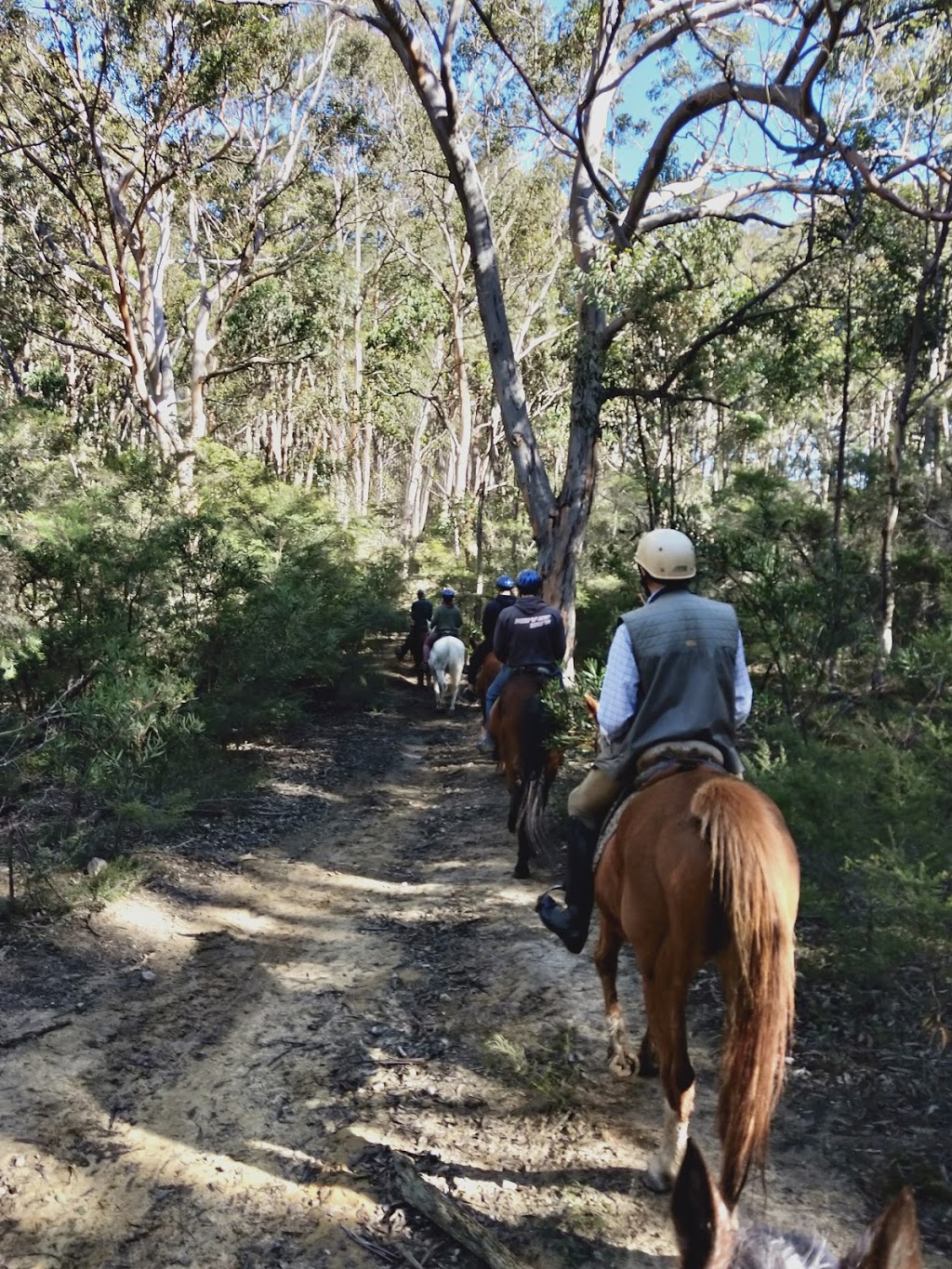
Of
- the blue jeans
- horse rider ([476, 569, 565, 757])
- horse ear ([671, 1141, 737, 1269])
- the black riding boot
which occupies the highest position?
horse rider ([476, 569, 565, 757])

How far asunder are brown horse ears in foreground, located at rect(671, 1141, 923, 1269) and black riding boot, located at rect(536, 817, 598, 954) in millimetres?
3043

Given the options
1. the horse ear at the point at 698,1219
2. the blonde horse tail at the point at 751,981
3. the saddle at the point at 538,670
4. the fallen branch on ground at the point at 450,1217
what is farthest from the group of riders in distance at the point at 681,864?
the saddle at the point at 538,670

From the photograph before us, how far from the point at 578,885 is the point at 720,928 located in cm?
143

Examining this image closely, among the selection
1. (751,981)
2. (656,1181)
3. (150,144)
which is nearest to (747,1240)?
(751,981)

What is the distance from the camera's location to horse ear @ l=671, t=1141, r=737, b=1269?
1079 millimetres

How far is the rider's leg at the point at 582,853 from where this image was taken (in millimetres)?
4125

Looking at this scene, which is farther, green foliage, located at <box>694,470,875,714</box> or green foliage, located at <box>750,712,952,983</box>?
green foliage, located at <box>694,470,875,714</box>

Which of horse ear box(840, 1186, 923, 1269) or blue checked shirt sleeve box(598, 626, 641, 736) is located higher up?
blue checked shirt sleeve box(598, 626, 641, 736)

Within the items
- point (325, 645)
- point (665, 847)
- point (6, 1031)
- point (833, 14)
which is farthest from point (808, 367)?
point (6, 1031)

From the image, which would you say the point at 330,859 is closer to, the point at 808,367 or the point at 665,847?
the point at 665,847

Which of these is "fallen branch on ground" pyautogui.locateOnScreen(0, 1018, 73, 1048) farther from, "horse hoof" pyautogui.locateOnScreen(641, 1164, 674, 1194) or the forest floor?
"horse hoof" pyautogui.locateOnScreen(641, 1164, 674, 1194)

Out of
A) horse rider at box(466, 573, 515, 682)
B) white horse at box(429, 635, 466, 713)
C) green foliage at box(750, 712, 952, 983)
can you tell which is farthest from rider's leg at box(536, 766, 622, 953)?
white horse at box(429, 635, 466, 713)

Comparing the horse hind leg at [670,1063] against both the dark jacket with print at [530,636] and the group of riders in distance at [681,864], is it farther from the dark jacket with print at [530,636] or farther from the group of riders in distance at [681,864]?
the dark jacket with print at [530,636]

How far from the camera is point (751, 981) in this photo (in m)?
2.68
